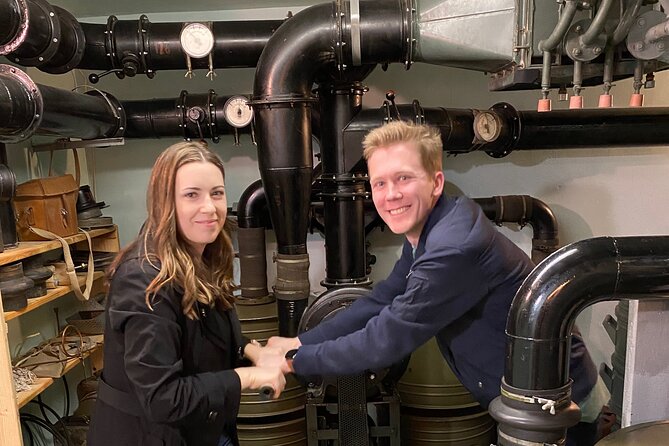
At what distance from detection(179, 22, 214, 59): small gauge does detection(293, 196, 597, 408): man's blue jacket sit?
1.55 metres

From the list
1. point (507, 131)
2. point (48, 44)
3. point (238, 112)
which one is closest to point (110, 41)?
point (48, 44)

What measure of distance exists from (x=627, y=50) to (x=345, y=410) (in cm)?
176

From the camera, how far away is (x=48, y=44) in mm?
2023

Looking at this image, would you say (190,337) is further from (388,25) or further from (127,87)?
(127,87)

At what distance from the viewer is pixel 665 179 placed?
3.19 metres

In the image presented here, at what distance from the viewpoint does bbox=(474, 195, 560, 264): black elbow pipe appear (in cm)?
299

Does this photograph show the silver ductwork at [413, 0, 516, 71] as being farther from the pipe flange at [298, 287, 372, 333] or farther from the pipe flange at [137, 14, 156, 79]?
the pipe flange at [137, 14, 156, 79]

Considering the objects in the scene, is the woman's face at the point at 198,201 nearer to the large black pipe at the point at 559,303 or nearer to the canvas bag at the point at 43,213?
the large black pipe at the point at 559,303

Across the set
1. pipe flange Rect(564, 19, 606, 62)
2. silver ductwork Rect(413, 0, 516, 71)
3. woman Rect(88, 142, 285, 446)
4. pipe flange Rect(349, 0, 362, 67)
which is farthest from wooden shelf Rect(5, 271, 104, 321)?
pipe flange Rect(564, 19, 606, 62)

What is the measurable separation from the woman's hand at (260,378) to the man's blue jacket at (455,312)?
0.07 m

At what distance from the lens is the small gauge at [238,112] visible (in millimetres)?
2635

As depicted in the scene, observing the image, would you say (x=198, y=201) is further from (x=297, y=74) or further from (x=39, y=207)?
(x=39, y=207)

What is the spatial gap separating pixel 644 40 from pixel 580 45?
0.18m

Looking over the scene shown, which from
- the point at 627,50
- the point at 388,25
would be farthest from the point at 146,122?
Result: the point at 627,50
